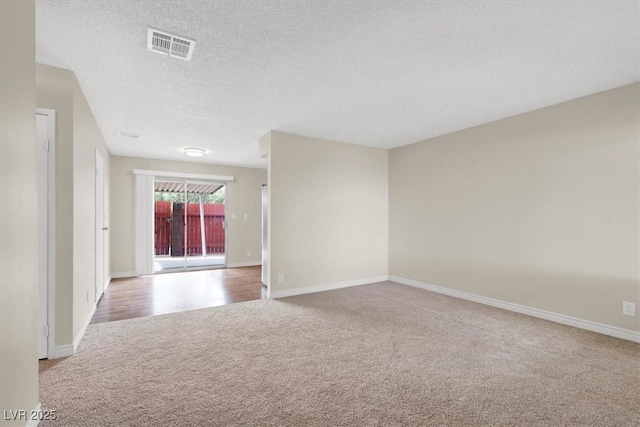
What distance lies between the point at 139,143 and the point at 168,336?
3.54 metres

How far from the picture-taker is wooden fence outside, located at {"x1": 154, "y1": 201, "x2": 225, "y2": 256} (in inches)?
324

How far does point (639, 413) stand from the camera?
1751 mm

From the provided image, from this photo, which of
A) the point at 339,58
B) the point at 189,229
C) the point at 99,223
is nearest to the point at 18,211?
the point at 339,58

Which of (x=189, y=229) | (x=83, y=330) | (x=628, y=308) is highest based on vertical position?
(x=189, y=229)

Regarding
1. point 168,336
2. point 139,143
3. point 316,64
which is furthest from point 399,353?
point 139,143

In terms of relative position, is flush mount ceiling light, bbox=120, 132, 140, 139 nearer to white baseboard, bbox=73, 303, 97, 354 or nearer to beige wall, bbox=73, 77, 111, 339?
beige wall, bbox=73, 77, 111, 339

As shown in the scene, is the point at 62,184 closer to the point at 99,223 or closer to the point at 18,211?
the point at 18,211

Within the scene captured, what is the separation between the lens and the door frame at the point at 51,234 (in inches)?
95.3

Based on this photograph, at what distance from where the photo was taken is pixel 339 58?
2.39 meters

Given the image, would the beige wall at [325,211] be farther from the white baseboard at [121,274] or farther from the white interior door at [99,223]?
the white baseboard at [121,274]

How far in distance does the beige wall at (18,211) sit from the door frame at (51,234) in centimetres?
96

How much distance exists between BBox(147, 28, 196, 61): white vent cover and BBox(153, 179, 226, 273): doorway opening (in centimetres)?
584

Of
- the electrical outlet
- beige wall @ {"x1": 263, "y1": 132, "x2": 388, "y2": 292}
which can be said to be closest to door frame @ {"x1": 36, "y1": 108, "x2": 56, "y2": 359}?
beige wall @ {"x1": 263, "y1": 132, "x2": 388, "y2": 292}

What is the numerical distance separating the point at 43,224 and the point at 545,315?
5109mm
